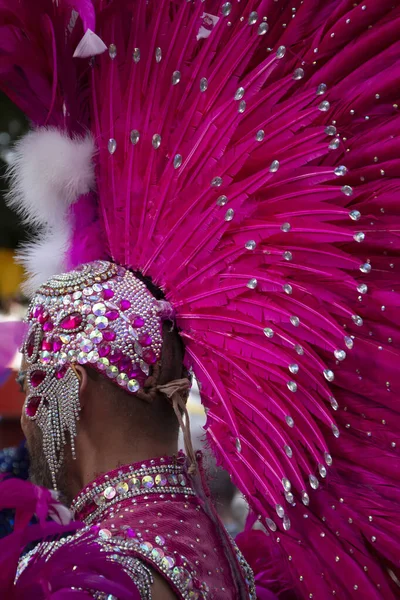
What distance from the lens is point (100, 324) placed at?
180 cm

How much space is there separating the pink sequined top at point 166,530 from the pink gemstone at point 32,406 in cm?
24

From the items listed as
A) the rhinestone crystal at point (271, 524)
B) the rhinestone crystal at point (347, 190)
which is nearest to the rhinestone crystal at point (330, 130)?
the rhinestone crystal at point (347, 190)

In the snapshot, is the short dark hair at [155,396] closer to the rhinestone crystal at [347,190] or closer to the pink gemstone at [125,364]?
the pink gemstone at [125,364]

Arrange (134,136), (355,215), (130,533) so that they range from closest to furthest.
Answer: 1. (130,533)
2. (355,215)
3. (134,136)

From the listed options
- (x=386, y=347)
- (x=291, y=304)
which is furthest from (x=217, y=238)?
(x=386, y=347)

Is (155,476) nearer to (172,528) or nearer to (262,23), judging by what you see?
(172,528)

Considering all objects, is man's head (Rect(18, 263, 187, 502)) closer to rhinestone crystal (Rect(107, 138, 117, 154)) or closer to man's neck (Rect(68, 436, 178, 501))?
man's neck (Rect(68, 436, 178, 501))

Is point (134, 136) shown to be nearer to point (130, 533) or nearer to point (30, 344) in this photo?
point (30, 344)

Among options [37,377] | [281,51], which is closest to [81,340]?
[37,377]

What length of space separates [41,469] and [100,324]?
413 mm

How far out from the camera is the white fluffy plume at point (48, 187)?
2.00 meters

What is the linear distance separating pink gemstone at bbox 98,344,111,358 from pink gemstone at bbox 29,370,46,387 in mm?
167

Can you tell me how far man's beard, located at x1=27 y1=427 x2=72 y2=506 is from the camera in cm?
186

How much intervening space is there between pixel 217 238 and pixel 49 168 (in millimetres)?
509
